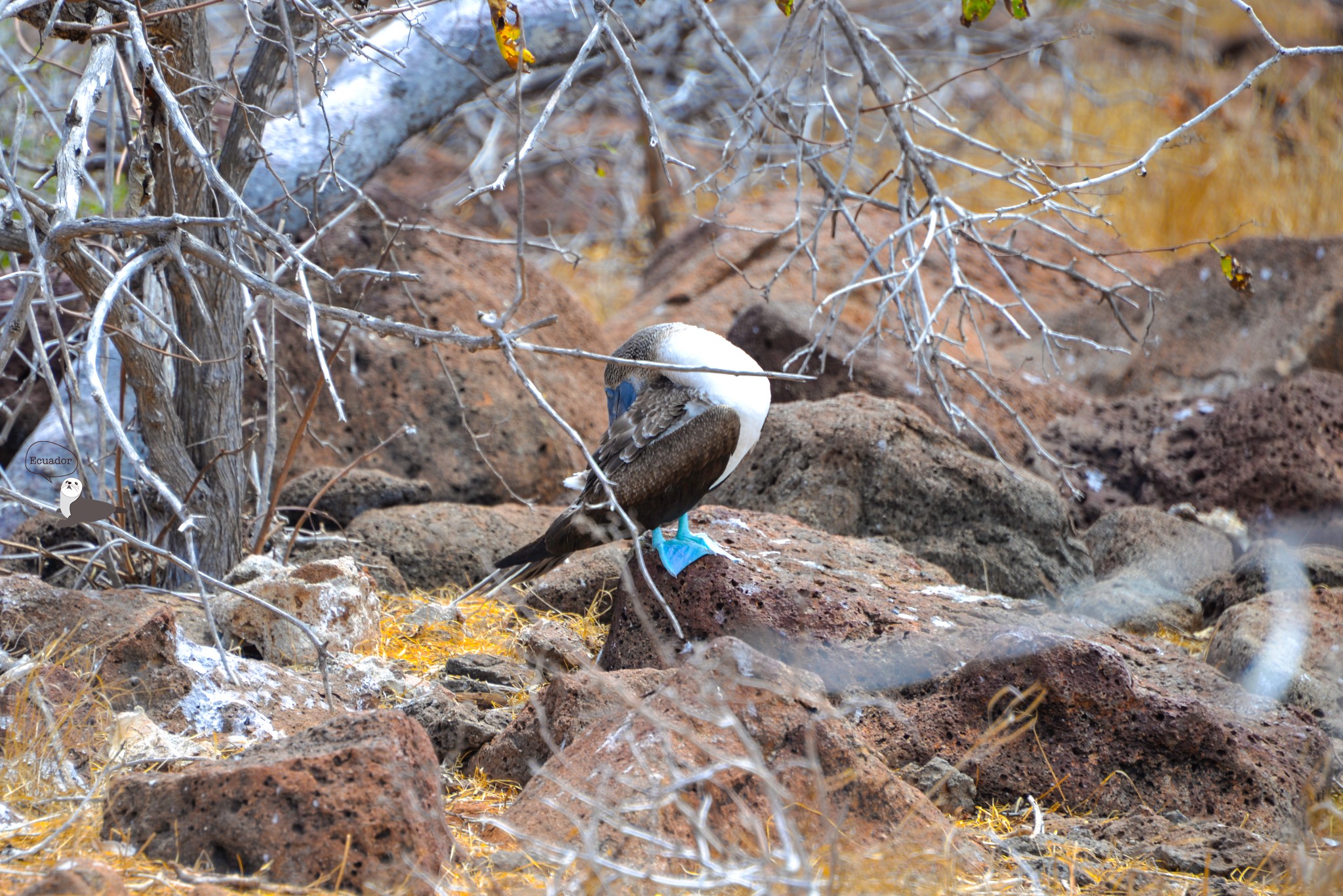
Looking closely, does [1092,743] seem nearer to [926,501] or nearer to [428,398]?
[926,501]

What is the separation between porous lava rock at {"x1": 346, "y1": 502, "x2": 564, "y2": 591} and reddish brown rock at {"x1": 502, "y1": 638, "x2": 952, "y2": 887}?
6.03ft

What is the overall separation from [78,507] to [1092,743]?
7.75ft

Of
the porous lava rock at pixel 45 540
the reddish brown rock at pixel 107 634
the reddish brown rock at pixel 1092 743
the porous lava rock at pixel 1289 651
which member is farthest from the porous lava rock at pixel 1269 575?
the porous lava rock at pixel 45 540

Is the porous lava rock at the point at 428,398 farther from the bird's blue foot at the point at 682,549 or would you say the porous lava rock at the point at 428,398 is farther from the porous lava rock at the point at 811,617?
the porous lava rock at the point at 811,617

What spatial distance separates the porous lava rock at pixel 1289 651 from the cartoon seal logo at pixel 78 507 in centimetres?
304

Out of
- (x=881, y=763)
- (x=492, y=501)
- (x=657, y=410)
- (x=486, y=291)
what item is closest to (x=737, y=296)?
→ (x=486, y=291)

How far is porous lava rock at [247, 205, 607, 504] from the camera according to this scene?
4910 mm

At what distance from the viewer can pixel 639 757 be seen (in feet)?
5.89

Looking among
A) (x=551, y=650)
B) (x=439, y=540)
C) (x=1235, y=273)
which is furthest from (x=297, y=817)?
(x=1235, y=273)

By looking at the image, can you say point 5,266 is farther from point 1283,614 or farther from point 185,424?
point 1283,614

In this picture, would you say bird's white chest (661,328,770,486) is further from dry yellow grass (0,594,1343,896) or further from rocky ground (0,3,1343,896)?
dry yellow grass (0,594,1343,896)

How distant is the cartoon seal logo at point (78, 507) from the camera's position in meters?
2.53

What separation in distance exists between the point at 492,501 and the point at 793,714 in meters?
2.97

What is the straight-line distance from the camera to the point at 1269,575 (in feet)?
13.2
